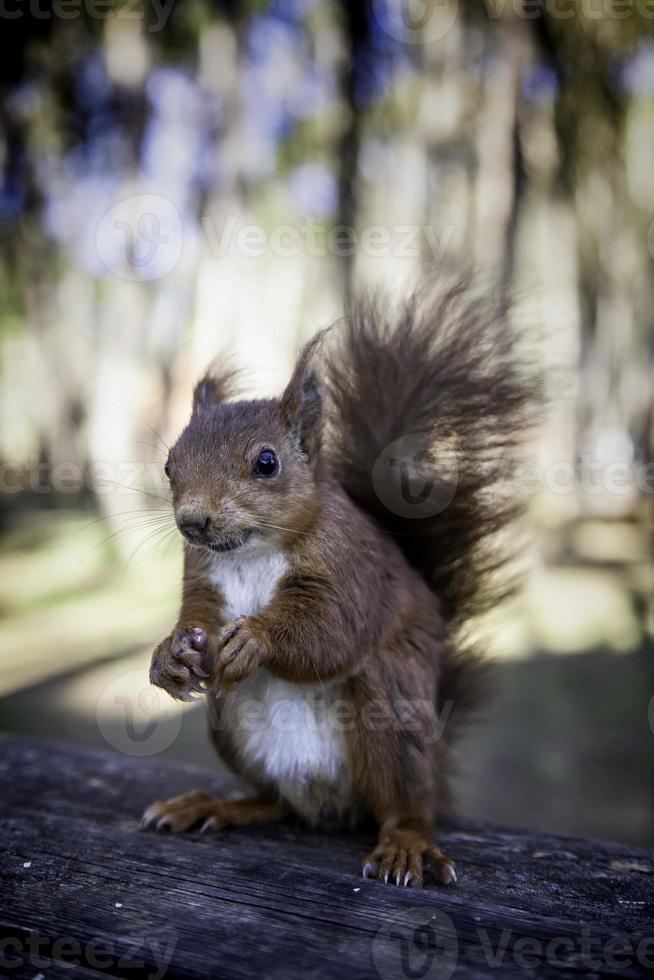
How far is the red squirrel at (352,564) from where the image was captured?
137 cm

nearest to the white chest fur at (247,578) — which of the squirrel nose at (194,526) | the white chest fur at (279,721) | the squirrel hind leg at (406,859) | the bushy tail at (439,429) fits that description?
the white chest fur at (279,721)

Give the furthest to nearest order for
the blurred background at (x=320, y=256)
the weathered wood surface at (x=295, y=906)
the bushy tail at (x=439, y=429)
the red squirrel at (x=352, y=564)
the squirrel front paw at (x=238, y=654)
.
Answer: the blurred background at (x=320, y=256)
the bushy tail at (x=439, y=429)
the red squirrel at (x=352, y=564)
the squirrel front paw at (x=238, y=654)
the weathered wood surface at (x=295, y=906)

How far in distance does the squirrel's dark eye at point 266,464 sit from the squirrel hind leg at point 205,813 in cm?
63

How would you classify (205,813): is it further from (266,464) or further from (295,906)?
(266,464)

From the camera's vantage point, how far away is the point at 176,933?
1.09 metres

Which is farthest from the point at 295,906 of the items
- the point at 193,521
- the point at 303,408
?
the point at 303,408

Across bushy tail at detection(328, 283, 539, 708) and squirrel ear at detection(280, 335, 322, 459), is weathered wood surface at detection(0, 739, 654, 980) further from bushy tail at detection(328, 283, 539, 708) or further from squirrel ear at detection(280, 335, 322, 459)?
squirrel ear at detection(280, 335, 322, 459)

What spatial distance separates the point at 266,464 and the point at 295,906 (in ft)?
2.17

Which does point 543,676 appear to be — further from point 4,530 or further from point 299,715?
point 4,530

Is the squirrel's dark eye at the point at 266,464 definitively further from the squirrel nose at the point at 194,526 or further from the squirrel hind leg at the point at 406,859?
the squirrel hind leg at the point at 406,859

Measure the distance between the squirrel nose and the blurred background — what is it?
22.6 inches

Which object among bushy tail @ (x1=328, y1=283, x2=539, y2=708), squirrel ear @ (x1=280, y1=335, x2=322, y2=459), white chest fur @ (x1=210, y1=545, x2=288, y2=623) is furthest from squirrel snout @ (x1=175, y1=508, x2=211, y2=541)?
bushy tail @ (x1=328, y1=283, x2=539, y2=708)

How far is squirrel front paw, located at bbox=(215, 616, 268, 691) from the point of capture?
1.26 metres

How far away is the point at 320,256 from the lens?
791 centimetres
